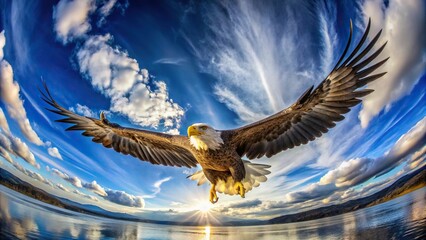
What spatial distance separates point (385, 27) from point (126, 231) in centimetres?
558

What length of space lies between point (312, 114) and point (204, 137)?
1512 mm

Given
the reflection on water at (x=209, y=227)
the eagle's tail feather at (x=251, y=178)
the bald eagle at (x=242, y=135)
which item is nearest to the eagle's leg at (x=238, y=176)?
the bald eagle at (x=242, y=135)

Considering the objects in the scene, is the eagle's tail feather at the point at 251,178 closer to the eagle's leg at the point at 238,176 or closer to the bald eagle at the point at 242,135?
the bald eagle at the point at 242,135

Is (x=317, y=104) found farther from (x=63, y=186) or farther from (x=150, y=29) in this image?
(x=63, y=186)

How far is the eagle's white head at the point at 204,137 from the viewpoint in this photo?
345 cm

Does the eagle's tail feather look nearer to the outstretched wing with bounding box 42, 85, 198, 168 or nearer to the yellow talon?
the yellow talon

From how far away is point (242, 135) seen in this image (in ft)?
12.3

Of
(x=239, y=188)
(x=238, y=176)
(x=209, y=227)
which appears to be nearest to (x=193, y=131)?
(x=238, y=176)

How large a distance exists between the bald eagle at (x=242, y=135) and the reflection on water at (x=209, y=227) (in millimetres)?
1589

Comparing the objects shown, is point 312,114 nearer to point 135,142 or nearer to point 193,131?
point 193,131

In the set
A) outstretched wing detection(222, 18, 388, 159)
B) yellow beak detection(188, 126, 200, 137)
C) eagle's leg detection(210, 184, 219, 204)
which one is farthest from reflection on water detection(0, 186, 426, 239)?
yellow beak detection(188, 126, 200, 137)

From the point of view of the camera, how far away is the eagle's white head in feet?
11.3

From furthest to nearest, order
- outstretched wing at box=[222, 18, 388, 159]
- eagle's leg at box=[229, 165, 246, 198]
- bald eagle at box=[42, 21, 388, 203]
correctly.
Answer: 1. eagle's leg at box=[229, 165, 246, 198]
2. bald eagle at box=[42, 21, 388, 203]
3. outstretched wing at box=[222, 18, 388, 159]

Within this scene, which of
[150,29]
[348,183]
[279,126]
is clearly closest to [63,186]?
[150,29]
